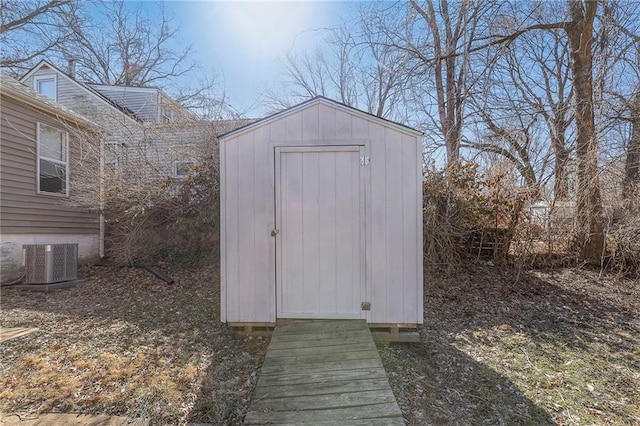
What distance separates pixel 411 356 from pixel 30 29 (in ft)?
47.1

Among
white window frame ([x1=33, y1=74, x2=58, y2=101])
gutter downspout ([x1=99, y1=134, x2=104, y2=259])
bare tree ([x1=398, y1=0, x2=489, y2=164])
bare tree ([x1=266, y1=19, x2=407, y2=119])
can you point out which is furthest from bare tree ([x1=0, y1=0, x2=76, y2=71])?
bare tree ([x1=398, y1=0, x2=489, y2=164])

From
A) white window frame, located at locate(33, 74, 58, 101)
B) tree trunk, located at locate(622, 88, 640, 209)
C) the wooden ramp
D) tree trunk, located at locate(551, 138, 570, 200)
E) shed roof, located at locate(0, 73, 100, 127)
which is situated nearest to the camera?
the wooden ramp

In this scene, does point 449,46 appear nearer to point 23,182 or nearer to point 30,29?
point 23,182

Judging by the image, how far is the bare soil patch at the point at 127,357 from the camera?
2.39m

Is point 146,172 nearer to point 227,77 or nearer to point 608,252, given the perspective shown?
point 227,77

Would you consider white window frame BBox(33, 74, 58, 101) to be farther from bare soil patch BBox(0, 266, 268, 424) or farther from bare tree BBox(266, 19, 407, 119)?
bare soil patch BBox(0, 266, 268, 424)

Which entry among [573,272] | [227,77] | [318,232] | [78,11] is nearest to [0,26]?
[78,11]

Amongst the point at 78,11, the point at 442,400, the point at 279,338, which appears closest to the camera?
the point at 442,400

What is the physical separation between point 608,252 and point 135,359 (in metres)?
7.44

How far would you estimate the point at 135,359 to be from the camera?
10.2 ft

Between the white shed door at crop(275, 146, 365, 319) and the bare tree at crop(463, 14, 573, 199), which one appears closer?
the white shed door at crop(275, 146, 365, 319)

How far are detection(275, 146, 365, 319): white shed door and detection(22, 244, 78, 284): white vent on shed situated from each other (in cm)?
450

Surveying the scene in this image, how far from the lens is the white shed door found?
3.48m

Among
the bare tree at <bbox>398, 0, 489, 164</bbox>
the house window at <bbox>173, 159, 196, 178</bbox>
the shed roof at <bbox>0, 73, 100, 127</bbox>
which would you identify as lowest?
the house window at <bbox>173, 159, 196, 178</bbox>
